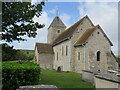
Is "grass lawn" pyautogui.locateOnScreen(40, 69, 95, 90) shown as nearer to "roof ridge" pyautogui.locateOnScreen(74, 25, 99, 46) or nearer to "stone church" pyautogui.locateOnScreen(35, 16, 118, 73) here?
"stone church" pyautogui.locateOnScreen(35, 16, 118, 73)

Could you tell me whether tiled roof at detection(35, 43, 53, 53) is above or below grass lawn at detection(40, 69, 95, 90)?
above

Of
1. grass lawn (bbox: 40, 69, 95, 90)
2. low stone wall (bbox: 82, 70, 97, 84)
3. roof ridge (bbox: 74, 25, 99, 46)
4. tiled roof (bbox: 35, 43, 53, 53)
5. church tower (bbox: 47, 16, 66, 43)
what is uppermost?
church tower (bbox: 47, 16, 66, 43)

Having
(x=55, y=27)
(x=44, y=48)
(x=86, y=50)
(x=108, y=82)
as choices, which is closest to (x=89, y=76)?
(x=108, y=82)

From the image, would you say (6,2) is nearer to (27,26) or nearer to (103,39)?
(27,26)

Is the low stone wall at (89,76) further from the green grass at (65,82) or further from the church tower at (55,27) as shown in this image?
the church tower at (55,27)

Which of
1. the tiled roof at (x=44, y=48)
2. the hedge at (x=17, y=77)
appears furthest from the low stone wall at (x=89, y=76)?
the tiled roof at (x=44, y=48)

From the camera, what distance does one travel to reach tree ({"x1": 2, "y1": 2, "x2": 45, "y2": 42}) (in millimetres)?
8910

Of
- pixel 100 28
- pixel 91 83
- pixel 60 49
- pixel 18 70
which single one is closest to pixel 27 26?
pixel 18 70

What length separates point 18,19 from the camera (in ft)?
30.5

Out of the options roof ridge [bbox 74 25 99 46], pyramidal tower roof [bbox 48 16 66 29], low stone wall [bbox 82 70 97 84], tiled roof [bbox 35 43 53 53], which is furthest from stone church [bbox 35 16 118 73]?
pyramidal tower roof [bbox 48 16 66 29]

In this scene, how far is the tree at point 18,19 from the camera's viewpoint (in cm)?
891

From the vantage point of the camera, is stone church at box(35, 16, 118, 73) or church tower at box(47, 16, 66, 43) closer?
stone church at box(35, 16, 118, 73)

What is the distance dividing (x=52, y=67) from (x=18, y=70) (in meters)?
24.2

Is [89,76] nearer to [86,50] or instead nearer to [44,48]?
[86,50]
